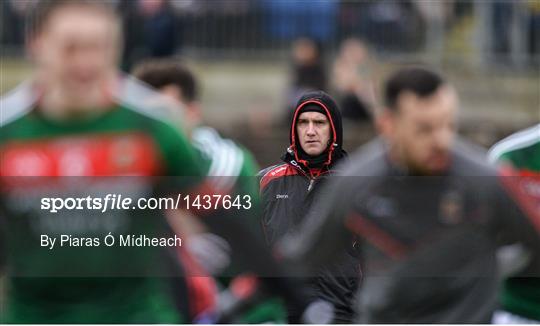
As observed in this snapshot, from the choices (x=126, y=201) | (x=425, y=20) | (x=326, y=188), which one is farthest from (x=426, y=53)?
(x=126, y=201)

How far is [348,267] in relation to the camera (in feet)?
26.2

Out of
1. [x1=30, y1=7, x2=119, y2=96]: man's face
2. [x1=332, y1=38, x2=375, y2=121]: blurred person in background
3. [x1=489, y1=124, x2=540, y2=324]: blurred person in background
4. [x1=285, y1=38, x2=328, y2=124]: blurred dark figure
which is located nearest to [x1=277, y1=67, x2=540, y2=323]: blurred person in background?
[x1=30, y1=7, x2=119, y2=96]: man's face

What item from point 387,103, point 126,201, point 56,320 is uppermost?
point 387,103

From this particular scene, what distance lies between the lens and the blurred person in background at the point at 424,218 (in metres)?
5.77

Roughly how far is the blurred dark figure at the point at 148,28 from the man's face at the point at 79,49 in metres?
11.6

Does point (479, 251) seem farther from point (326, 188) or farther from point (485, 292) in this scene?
point (326, 188)

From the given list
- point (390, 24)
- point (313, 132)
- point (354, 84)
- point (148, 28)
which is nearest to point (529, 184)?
point (313, 132)

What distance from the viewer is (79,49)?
4996mm

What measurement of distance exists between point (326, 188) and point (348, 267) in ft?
1.62

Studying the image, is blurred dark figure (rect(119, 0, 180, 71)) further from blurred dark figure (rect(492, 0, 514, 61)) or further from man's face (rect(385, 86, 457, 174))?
man's face (rect(385, 86, 457, 174))

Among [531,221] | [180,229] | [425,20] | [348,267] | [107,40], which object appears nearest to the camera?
[107,40]

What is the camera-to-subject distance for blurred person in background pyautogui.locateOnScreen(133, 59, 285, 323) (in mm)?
6109

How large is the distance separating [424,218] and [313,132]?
107 inches

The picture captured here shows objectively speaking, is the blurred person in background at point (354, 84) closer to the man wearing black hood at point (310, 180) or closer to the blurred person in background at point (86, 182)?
the man wearing black hood at point (310, 180)
